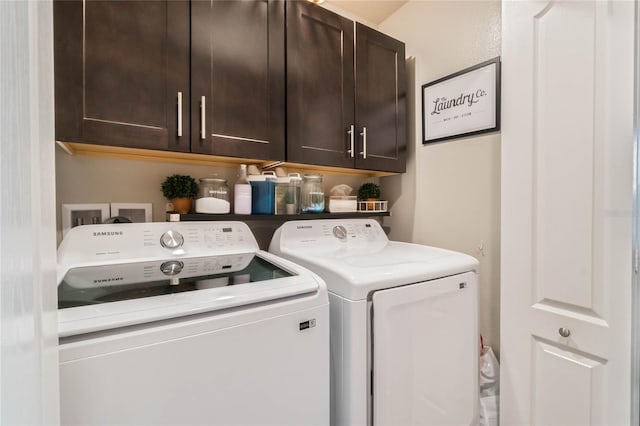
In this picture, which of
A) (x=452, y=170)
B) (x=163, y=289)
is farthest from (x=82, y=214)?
(x=452, y=170)

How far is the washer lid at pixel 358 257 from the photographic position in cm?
100

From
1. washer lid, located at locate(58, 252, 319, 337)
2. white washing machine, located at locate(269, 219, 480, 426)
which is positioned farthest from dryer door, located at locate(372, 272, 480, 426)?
washer lid, located at locate(58, 252, 319, 337)

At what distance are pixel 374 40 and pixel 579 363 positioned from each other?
5.98 ft

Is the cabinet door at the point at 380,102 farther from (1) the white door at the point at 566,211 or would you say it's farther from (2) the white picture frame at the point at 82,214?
(2) the white picture frame at the point at 82,214

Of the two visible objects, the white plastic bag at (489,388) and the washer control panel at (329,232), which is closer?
the white plastic bag at (489,388)

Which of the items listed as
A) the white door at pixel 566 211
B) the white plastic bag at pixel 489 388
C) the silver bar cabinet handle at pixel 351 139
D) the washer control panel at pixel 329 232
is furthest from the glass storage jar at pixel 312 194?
the white plastic bag at pixel 489 388

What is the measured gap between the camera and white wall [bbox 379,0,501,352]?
1534mm

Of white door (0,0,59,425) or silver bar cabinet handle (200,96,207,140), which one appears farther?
silver bar cabinet handle (200,96,207,140)

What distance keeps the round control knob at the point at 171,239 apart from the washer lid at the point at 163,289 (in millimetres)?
89

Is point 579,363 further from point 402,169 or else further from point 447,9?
point 447,9

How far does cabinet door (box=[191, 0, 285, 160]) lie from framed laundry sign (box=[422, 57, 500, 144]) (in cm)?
95

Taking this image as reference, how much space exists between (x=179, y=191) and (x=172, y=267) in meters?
0.43

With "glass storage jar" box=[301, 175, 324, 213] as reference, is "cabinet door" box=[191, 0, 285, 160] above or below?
above

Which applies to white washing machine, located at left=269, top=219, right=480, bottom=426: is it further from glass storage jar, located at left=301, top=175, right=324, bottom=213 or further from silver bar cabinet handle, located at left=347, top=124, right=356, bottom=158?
silver bar cabinet handle, located at left=347, top=124, right=356, bottom=158
